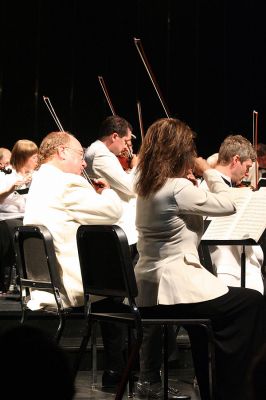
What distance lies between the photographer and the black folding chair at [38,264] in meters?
3.09

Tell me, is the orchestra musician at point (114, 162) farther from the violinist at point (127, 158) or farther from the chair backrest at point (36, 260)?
the chair backrest at point (36, 260)

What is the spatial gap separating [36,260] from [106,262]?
16.8 inches

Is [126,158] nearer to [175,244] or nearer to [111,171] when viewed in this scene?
[111,171]

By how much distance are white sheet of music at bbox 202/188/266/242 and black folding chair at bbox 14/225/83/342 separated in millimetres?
752

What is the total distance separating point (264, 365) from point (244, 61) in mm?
8076

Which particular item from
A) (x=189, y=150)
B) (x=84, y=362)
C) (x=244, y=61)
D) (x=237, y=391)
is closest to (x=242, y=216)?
(x=189, y=150)

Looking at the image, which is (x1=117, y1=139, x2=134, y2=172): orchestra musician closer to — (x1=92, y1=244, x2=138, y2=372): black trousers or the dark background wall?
(x1=92, y1=244, x2=138, y2=372): black trousers

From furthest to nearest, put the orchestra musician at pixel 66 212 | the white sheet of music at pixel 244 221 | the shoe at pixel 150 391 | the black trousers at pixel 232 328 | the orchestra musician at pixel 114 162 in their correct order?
the orchestra musician at pixel 114 162, the shoe at pixel 150 391, the white sheet of music at pixel 244 221, the orchestra musician at pixel 66 212, the black trousers at pixel 232 328

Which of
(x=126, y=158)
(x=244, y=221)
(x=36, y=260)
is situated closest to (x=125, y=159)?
(x=126, y=158)

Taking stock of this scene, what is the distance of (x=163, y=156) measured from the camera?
3.18 m

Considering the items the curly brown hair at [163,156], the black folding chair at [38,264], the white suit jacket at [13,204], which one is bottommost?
the white suit jacket at [13,204]

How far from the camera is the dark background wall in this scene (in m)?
8.45

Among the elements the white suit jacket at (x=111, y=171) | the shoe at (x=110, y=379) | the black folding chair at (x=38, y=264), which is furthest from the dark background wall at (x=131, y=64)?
the black folding chair at (x=38, y=264)

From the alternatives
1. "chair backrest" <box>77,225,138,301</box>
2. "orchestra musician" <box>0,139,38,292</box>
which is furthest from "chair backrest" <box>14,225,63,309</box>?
"orchestra musician" <box>0,139,38,292</box>
